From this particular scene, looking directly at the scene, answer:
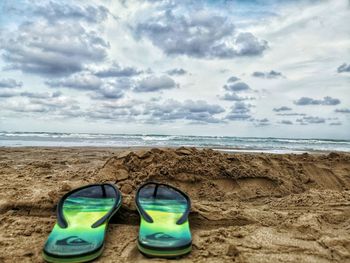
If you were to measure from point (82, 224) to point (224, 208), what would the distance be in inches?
55.5

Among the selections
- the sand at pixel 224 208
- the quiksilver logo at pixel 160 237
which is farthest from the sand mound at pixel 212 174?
the quiksilver logo at pixel 160 237

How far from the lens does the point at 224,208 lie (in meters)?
3.06

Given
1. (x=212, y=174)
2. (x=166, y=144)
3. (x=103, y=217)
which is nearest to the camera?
(x=103, y=217)

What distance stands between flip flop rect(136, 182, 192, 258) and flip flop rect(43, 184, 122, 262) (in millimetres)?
274

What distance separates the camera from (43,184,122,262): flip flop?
6.43 ft

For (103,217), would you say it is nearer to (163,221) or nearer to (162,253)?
(163,221)

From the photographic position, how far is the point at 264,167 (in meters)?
4.50

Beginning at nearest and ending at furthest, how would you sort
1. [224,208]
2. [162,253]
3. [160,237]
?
[162,253] → [160,237] → [224,208]

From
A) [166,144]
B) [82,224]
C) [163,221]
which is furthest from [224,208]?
[166,144]

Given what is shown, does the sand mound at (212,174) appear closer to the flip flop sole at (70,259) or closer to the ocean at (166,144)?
the flip flop sole at (70,259)

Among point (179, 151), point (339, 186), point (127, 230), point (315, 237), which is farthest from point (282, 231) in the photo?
point (339, 186)

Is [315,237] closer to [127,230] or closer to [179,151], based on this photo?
[127,230]

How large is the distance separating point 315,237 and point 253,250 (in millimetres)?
589

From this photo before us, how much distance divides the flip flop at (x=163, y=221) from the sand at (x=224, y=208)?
3.8 inches
